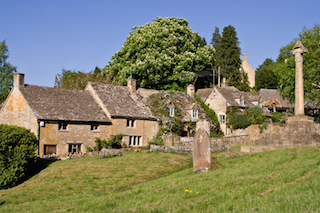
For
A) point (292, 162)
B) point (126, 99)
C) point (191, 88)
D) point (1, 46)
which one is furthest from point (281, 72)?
point (1, 46)

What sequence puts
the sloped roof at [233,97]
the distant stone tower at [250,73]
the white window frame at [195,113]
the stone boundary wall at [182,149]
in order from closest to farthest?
1. the stone boundary wall at [182,149]
2. the white window frame at [195,113]
3. the sloped roof at [233,97]
4. the distant stone tower at [250,73]

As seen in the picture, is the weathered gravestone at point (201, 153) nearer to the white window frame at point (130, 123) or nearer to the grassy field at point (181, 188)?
the grassy field at point (181, 188)

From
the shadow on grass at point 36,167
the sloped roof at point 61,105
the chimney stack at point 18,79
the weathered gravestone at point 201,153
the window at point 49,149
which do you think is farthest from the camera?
the chimney stack at point 18,79

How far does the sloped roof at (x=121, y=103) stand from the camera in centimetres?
3988

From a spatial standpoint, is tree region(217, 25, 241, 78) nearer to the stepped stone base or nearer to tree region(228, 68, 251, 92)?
tree region(228, 68, 251, 92)

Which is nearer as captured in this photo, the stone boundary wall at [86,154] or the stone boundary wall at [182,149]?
the stone boundary wall at [182,149]

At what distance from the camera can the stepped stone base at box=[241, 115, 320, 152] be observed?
22938 mm

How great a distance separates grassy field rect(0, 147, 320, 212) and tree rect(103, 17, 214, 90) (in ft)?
101

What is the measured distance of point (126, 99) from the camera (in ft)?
141

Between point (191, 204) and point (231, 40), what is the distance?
68.0 meters

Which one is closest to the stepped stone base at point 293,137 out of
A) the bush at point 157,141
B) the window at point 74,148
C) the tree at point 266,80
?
the bush at point 157,141

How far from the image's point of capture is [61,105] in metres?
37.0

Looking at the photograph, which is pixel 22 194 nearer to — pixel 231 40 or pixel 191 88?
pixel 191 88

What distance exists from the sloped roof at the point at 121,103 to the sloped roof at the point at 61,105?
50.7 inches
